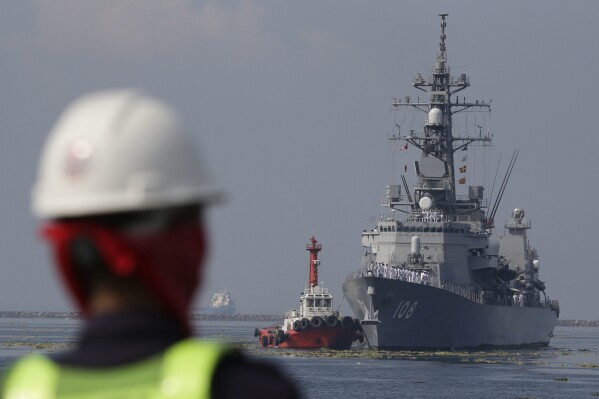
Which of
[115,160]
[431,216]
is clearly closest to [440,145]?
[431,216]

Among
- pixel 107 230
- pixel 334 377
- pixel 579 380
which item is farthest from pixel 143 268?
pixel 579 380

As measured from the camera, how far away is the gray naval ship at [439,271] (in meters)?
80.8

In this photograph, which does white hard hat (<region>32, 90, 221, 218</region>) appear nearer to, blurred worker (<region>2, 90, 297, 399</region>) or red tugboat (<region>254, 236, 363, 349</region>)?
blurred worker (<region>2, 90, 297, 399</region>)

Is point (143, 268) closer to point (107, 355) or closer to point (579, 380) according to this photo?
point (107, 355)

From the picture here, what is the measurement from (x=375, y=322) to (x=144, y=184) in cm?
7800

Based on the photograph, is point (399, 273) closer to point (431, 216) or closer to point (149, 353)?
point (431, 216)

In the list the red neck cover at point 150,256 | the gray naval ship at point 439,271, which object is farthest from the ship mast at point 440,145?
the red neck cover at point 150,256

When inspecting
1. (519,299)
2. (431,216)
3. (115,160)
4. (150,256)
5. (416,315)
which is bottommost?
(150,256)

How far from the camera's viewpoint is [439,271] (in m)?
85.6

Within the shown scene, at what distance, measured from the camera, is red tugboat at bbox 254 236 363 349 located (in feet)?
268

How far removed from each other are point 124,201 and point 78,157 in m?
0.12

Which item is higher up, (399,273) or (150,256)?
(399,273)

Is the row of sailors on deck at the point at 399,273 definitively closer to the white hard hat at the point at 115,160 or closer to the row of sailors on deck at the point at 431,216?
the row of sailors on deck at the point at 431,216

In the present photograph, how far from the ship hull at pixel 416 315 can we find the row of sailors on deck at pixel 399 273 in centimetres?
189
